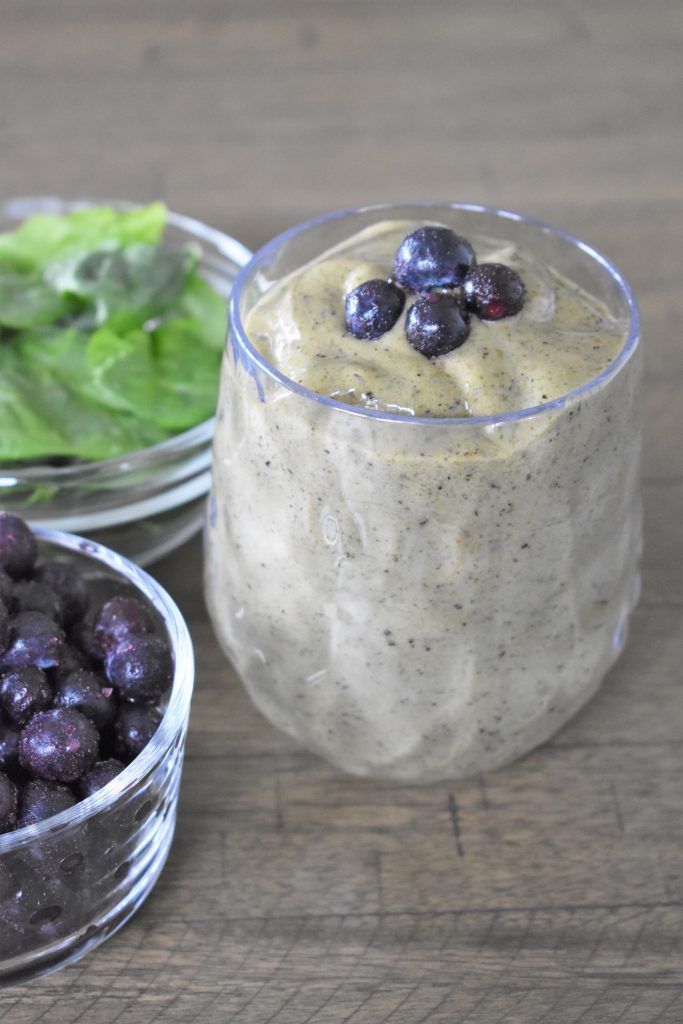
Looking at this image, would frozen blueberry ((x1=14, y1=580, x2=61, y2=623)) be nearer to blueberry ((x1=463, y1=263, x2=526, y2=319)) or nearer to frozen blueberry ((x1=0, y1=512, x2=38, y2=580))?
frozen blueberry ((x1=0, y1=512, x2=38, y2=580))

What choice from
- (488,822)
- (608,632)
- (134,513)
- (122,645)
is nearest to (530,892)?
(488,822)

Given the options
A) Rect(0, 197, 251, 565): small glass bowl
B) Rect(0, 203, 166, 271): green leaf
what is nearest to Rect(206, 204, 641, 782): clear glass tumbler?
Rect(0, 197, 251, 565): small glass bowl

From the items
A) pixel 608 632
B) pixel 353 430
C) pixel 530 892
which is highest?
pixel 353 430

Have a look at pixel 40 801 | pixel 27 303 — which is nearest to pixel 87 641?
pixel 40 801

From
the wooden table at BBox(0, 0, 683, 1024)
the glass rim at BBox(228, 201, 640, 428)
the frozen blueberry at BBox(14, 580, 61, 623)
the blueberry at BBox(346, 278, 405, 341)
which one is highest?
the blueberry at BBox(346, 278, 405, 341)

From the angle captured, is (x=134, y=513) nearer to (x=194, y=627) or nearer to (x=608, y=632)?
(x=194, y=627)

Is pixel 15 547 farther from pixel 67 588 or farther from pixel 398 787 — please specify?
pixel 398 787

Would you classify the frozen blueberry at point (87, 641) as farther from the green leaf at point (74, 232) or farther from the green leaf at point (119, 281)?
the green leaf at point (74, 232)
